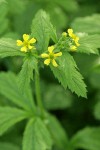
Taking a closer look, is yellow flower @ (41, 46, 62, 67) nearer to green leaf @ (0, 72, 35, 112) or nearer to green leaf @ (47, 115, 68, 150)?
green leaf @ (0, 72, 35, 112)

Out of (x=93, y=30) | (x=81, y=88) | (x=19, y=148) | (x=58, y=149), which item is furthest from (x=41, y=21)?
(x=58, y=149)

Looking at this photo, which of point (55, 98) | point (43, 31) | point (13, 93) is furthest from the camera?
point (55, 98)

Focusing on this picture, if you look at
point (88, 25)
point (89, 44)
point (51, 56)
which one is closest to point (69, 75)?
point (51, 56)

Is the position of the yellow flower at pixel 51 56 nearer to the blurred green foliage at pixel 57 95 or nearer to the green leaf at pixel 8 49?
the green leaf at pixel 8 49

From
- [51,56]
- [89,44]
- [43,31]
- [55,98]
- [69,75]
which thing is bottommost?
[69,75]

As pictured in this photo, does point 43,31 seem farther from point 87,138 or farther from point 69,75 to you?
point 87,138

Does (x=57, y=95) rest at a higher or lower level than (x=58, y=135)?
higher

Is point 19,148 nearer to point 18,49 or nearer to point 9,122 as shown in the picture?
point 9,122
